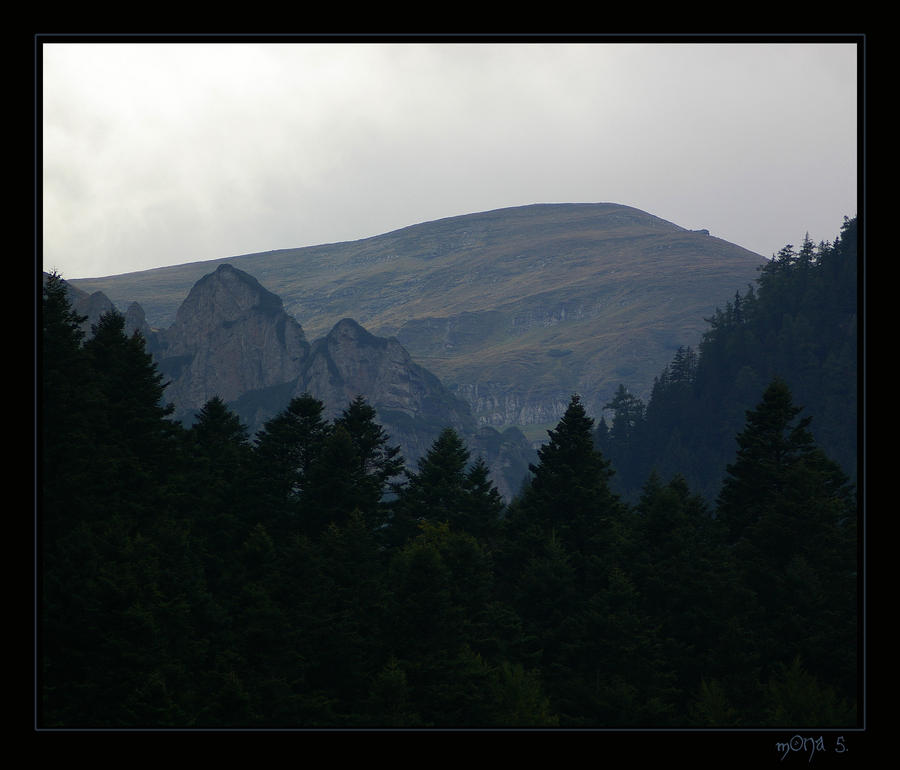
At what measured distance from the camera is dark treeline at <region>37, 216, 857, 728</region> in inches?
1570

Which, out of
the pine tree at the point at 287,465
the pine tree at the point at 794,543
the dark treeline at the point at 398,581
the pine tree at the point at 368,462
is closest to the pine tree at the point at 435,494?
the dark treeline at the point at 398,581

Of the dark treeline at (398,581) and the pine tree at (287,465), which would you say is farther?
the pine tree at (287,465)

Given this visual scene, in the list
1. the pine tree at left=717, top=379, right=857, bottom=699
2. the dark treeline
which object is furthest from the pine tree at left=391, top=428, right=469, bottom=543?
the pine tree at left=717, top=379, right=857, bottom=699

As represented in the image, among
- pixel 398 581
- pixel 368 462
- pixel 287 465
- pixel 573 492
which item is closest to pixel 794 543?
pixel 573 492

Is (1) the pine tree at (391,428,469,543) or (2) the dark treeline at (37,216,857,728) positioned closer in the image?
(2) the dark treeline at (37,216,857,728)

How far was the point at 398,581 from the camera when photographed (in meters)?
49.2

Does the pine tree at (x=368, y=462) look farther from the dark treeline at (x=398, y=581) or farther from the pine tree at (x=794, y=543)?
the pine tree at (x=794, y=543)

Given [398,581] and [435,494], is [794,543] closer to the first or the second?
[435,494]

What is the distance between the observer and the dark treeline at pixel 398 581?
131 feet

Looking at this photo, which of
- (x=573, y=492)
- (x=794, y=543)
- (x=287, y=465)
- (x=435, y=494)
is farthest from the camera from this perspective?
(x=435, y=494)

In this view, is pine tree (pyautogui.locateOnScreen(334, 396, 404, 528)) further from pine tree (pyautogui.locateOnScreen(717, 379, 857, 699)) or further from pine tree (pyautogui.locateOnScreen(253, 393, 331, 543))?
pine tree (pyautogui.locateOnScreen(717, 379, 857, 699))

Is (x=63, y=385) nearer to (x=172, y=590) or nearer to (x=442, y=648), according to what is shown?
(x=172, y=590)
